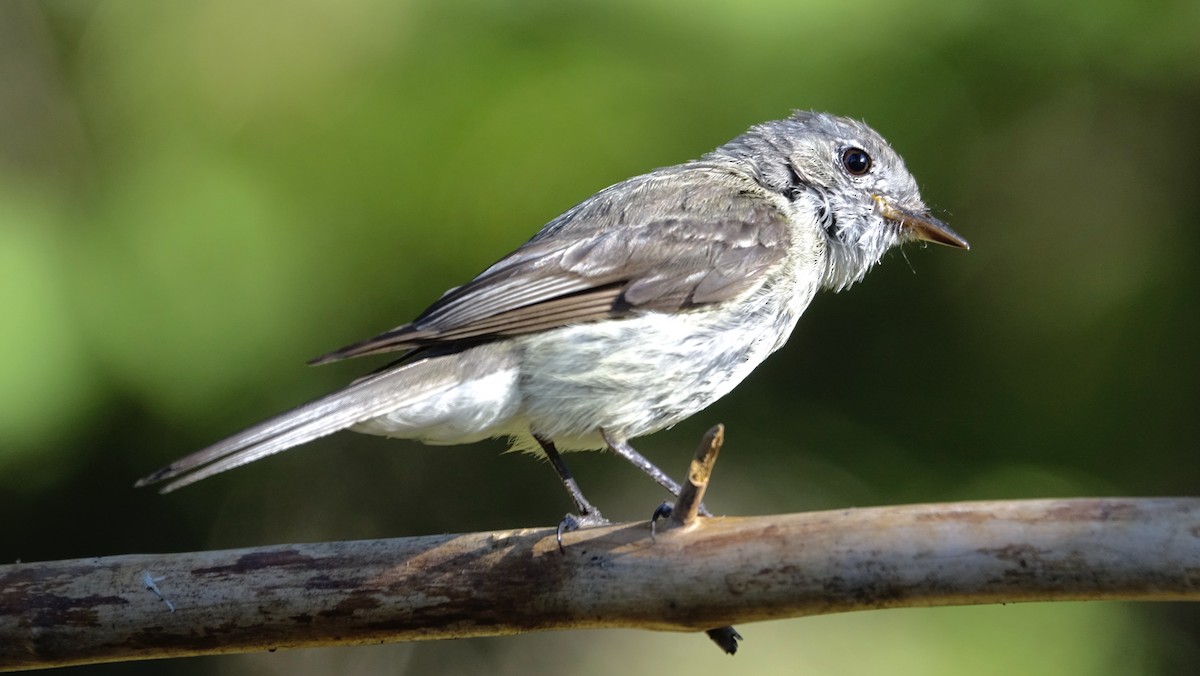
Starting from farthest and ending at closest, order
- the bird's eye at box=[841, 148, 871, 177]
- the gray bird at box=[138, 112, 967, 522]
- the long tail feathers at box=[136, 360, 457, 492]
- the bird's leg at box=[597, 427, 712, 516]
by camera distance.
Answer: the bird's eye at box=[841, 148, 871, 177], the bird's leg at box=[597, 427, 712, 516], the gray bird at box=[138, 112, 967, 522], the long tail feathers at box=[136, 360, 457, 492]

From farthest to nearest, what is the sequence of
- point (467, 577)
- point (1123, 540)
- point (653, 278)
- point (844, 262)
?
point (844, 262) → point (653, 278) → point (467, 577) → point (1123, 540)

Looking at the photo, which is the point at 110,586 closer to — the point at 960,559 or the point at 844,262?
the point at 960,559

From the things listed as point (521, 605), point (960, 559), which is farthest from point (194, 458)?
point (960, 559)

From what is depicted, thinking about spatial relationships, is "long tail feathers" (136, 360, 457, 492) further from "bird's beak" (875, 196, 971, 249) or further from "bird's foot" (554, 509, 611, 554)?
"bird's beak" (875, 196, 971, 249)

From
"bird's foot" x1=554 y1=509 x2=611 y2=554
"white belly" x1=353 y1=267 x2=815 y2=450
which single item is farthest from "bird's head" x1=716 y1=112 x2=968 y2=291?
"bird's foot" x1=554 y1=509 x2=611 y2=554

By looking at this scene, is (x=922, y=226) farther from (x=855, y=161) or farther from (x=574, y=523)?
(x=574, y=523)

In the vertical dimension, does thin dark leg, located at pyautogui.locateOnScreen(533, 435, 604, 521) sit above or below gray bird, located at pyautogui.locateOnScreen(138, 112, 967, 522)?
below
